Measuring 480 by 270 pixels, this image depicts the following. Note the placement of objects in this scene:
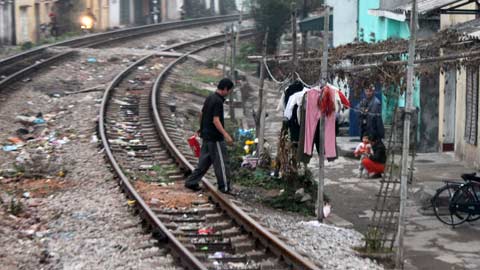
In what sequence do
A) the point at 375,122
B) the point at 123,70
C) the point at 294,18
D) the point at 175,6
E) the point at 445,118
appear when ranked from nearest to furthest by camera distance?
the point at 294,18 < the point at 375,122 < the point at 445,118 < the point at 123,70 < the point at 175,6

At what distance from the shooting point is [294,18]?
45.2 feet

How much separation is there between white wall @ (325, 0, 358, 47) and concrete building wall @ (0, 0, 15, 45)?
45.2ft

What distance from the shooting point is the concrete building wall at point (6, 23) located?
36.3 m

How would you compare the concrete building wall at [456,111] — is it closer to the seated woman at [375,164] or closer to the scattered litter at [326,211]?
the seated woman at [375,164]

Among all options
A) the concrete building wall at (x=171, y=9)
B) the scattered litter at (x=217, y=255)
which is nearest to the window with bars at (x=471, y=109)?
the scattered litter at (x=217, y=255)

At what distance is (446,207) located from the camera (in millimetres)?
12367

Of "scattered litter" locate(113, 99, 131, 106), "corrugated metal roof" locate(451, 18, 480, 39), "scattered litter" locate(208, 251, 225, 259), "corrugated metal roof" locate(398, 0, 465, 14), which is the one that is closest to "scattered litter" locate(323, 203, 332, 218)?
"scattered litter" locate(208, 251, 225, 259)

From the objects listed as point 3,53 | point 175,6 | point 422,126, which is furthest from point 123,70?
point 175,6

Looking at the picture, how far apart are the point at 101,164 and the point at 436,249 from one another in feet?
20.4

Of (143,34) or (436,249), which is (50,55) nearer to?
(143,34)

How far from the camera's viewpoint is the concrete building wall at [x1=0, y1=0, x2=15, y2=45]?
3628 cm

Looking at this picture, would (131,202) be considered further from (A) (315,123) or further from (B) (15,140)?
(B) (15,140)

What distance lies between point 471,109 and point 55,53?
57.9 ft

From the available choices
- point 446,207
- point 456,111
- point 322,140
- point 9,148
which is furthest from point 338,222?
point 9,148
